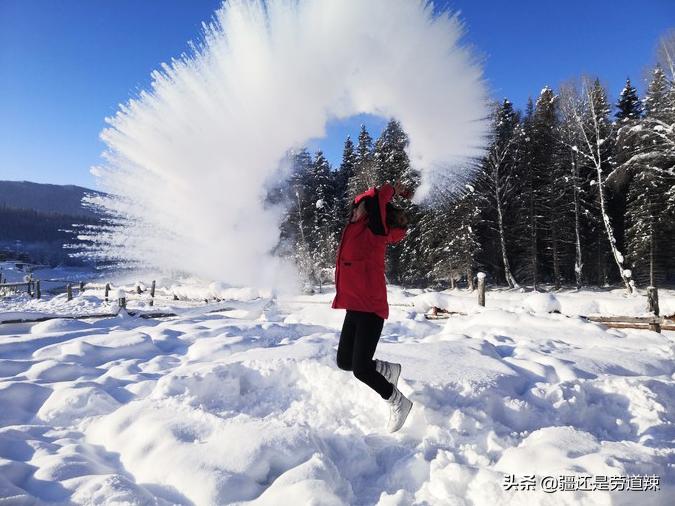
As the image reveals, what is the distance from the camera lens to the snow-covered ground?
2.40 meters

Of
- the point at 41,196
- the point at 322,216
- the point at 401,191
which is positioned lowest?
the point at 401,191

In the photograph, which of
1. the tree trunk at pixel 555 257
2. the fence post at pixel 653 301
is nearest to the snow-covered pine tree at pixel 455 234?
the tree trunk at pixel 555 257

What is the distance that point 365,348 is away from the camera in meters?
3.29

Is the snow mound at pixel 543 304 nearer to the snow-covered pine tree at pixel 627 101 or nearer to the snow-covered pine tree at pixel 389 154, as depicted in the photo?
the snow-covered pine tree at pixel 389 154

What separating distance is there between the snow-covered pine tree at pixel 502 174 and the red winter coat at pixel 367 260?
76.2 ft

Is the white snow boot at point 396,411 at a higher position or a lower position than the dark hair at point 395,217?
Answer: lower

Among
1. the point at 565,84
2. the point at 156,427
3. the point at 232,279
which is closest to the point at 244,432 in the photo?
the point at 156,427

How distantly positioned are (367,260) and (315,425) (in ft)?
4.62

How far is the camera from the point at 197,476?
8.12 ft

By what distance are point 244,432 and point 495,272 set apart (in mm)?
29430

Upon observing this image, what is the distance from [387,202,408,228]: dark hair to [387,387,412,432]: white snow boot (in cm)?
135

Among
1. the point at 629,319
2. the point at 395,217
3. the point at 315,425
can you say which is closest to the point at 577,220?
the point at 629,319

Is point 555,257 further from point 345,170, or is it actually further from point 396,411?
point 396,411

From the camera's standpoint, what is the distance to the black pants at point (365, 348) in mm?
3281
